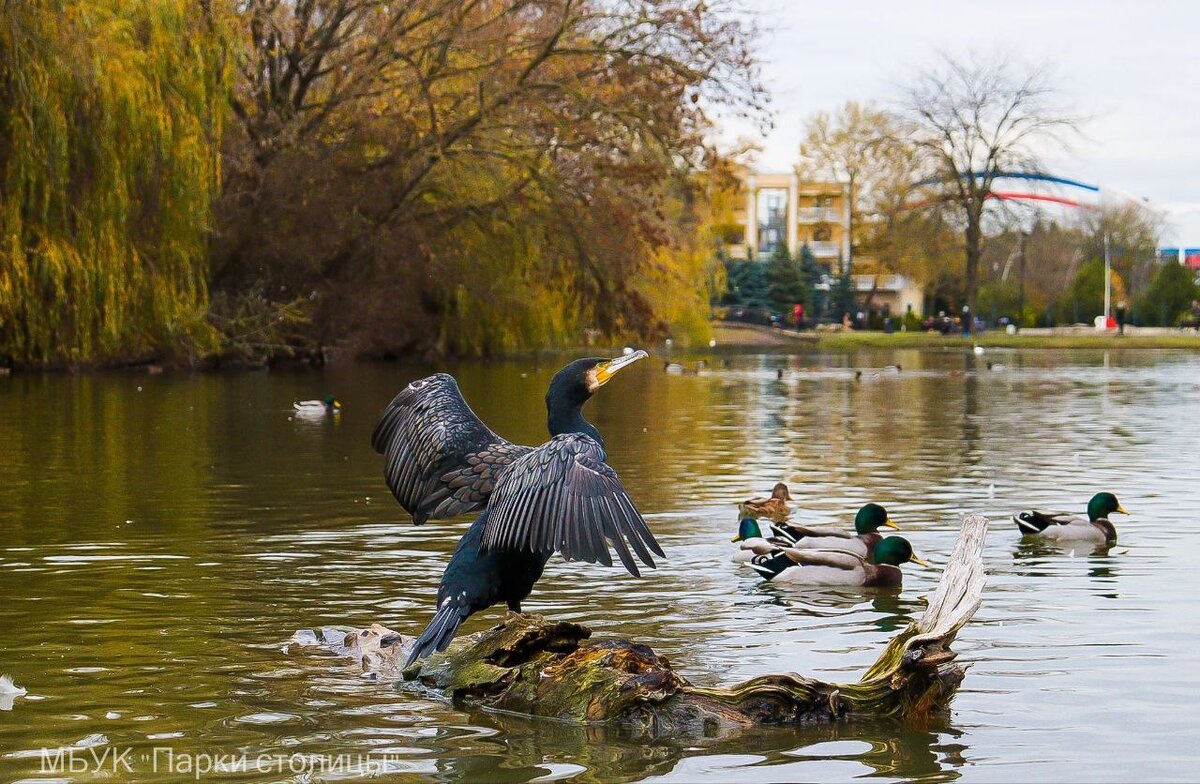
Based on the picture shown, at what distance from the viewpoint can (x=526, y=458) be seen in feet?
24.1

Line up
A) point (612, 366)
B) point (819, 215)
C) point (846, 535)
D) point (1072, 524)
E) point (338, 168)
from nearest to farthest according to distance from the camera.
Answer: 1. point (612, 366)
2. point (846, 535)
3. point (1072, 524)
4. point (338, 168)
5. point (819, 215)

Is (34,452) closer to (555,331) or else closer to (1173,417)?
(1173,417)

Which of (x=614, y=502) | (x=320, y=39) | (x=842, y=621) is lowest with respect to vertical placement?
(x=842, y=621)

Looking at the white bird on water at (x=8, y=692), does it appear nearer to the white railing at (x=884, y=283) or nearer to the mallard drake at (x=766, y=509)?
the mallard drake at (x=766, y=509)

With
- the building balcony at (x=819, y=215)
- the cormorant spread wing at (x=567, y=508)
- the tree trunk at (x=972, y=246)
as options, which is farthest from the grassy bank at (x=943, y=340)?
the cormorant spread wing at (x=567, y=508)

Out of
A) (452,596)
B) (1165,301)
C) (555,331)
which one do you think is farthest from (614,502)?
(1165,301)

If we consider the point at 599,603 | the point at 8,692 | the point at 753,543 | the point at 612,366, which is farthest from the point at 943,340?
the point at 8,692

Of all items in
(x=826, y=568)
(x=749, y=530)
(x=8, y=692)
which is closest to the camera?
(x=8, y=692)

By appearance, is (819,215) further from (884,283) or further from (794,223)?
(884,283)

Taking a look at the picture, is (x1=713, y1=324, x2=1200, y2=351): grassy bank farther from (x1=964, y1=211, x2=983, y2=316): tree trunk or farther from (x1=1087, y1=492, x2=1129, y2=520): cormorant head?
(x1=1087, y1=492, x2=1129, y2=520): cormorant head

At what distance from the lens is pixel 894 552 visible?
36.8 ft

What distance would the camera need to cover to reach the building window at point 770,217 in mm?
128000

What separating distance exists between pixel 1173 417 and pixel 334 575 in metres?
19.5

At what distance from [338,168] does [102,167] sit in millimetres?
12247
